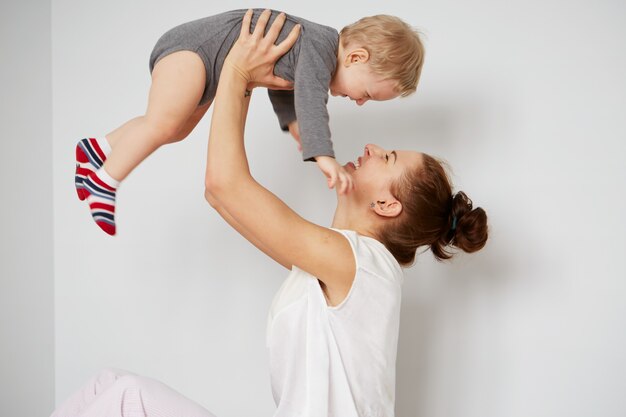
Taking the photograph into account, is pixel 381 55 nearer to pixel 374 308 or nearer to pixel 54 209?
pixel 374 308

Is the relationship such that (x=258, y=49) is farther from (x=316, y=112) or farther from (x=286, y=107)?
(x=286, y=107)

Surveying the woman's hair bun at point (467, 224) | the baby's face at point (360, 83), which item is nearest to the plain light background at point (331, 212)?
the woman's hair bun at point (467, 224)

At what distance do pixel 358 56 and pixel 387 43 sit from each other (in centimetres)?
8

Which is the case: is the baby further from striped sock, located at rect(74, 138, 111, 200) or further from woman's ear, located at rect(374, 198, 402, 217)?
woman's ear, located at rect(374, 198, 402, 217)

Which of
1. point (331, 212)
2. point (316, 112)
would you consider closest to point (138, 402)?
point (316, 112)

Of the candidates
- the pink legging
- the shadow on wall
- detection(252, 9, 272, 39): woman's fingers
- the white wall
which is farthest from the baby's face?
the white wall

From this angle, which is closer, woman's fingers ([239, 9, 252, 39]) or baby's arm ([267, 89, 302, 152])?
woman's fingers ([239, 9, 252, 39])

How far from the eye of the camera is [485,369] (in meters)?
2.29

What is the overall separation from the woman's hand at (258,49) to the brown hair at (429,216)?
0.48 m

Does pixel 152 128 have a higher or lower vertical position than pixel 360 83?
lower

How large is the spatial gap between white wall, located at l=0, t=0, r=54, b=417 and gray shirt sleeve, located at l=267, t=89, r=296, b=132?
132 centimetres

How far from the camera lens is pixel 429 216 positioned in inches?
67.2

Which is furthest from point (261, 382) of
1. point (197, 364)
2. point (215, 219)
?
point (215, 219)

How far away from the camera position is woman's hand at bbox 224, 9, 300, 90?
154cm
